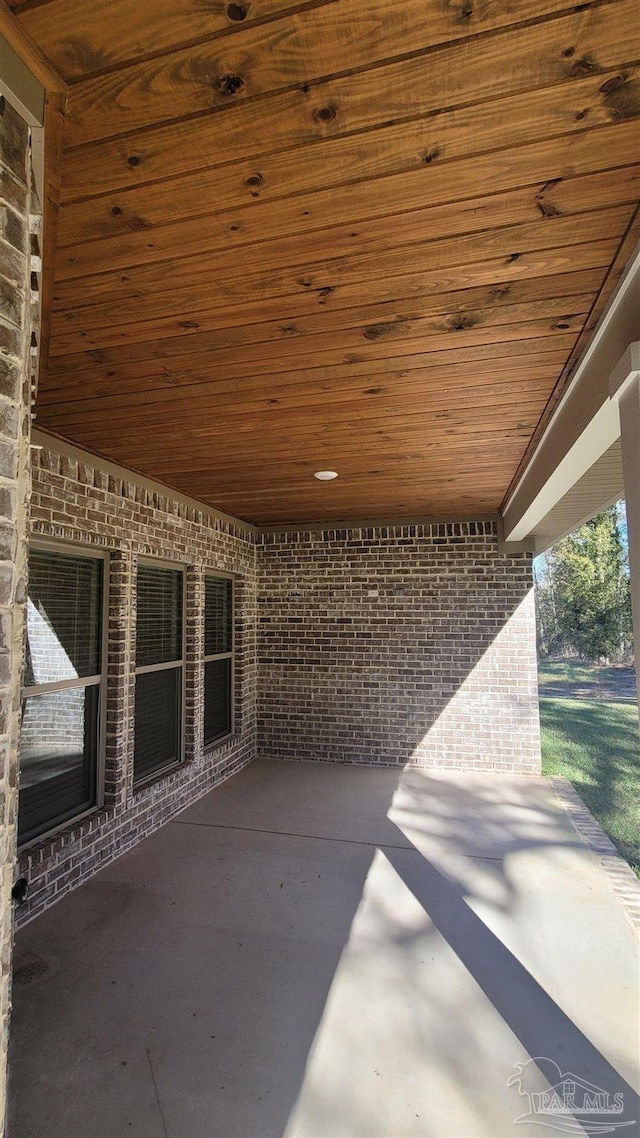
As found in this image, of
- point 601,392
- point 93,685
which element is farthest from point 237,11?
point 93,685

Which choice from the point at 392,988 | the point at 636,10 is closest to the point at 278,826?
the point at 392,988

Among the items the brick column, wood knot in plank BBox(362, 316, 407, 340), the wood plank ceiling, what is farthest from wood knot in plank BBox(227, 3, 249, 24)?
the brick column

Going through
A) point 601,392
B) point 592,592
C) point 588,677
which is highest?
point 601,392

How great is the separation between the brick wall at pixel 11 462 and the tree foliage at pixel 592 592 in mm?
13134

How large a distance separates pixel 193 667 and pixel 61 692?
151 cm

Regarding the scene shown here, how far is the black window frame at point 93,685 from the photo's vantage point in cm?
322

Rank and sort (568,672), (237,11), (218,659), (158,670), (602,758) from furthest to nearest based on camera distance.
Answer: (568,672)
(602,758)
(218,659)
(158,670)
(237,11)

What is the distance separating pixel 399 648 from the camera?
606cm

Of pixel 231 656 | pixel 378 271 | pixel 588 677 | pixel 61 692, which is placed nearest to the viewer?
pixel 378 271

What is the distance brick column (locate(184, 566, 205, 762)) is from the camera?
4773 mm

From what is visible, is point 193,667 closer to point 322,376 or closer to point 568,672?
point 322,376

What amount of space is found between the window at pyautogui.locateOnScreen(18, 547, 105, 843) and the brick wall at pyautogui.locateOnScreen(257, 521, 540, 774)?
2873mm

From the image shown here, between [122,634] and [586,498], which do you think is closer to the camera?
[122,634]

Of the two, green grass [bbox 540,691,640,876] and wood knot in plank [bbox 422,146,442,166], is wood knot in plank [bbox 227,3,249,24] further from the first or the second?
green grass [bbox 540,691,640,876]
